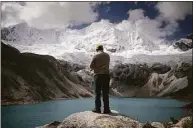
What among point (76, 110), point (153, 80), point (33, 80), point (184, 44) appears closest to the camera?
point (76, 110)

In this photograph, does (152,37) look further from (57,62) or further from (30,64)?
(30,64)

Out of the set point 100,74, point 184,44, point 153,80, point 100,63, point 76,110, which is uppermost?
point 184,44

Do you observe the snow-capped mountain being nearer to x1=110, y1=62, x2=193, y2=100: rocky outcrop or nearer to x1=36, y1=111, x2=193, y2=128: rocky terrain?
x1=110, y1=62, x2=193, y2=100: rocky outcrop

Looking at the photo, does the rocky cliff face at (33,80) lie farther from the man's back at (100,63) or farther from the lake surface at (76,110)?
the man's back at (100,63)

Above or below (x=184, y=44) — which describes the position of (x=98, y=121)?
below

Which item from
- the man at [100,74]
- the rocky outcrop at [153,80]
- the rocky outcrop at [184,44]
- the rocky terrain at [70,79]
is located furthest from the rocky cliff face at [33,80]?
the rocky outcrop at [184,44]

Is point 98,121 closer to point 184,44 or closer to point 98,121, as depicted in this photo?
point 98,121

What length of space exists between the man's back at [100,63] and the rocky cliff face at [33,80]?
5.17 ft

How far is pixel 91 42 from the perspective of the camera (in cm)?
643

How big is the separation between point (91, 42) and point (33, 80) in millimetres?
1398

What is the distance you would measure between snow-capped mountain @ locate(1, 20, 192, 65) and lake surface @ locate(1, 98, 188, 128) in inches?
33.8

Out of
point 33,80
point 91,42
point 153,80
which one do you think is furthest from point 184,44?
point 33,80

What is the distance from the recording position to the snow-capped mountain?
6379 mm

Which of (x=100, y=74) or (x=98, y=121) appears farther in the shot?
(x=100, y=74)
